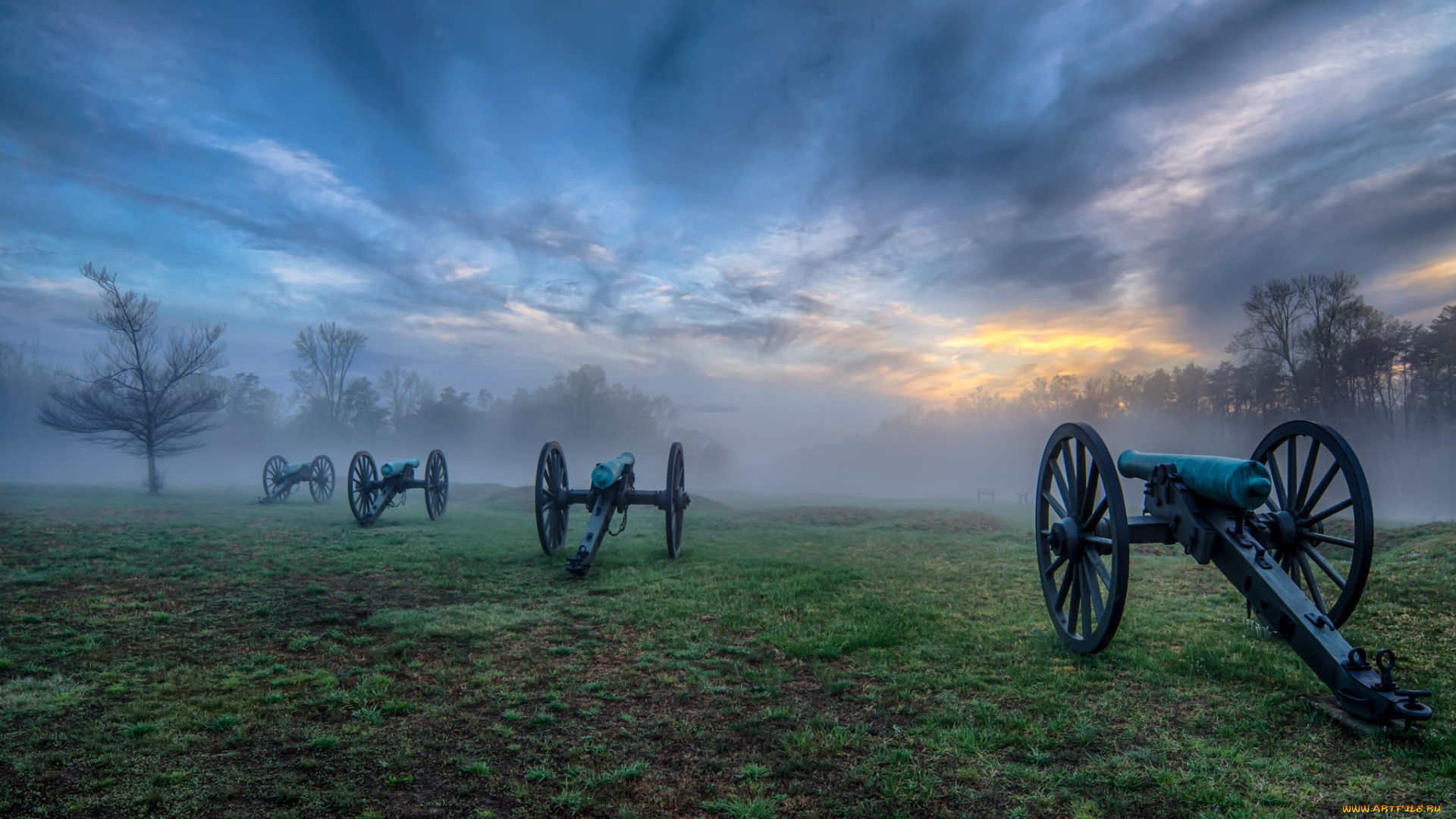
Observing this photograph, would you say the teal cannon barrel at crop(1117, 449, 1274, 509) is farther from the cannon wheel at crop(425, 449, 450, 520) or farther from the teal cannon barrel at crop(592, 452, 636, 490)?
the cannon wheel at crop(425, 449, 450, 520)

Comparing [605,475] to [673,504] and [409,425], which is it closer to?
[673,504]

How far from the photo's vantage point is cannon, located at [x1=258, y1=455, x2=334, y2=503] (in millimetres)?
23625

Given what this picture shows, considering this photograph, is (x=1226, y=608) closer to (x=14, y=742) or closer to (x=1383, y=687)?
(x=1383, y=687)

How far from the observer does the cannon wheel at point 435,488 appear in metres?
17.4

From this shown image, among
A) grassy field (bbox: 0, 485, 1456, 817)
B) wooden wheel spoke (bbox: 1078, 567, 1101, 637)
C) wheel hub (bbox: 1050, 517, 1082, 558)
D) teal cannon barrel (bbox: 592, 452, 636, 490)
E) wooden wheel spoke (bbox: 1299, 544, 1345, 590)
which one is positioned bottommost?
grassy field (bbox: 0, 485, 1456, 817)

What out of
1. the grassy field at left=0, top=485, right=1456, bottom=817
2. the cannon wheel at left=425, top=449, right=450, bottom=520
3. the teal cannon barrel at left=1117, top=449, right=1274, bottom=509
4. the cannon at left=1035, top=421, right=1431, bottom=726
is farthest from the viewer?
the cannon wheel at left=425, top=449, right=450, bottom=520

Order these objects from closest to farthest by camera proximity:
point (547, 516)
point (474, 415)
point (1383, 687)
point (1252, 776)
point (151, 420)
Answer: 1. point (1252, 776)
2. point (1383, 687)
3. point (547, 516)
4. point (151, 420)
5. point (474, 415)

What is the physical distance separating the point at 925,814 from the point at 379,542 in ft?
41.9

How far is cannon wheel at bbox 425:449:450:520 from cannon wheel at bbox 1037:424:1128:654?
15.9 metres

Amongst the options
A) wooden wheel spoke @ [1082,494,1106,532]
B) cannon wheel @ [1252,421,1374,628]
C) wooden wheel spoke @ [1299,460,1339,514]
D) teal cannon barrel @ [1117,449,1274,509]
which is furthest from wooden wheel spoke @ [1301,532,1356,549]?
wooden wheel spoke @ [1082,494,1106,532]

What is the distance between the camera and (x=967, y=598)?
333 inches

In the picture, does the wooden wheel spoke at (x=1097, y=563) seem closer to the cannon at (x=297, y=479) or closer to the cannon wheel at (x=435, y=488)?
the cannon wheel at (x=435, y=488)

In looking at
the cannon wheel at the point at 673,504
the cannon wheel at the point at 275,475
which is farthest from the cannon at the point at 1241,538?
the cannon wheel at the point at 275,475

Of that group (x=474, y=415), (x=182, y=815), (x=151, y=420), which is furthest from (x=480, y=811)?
(x=474, y=415)
